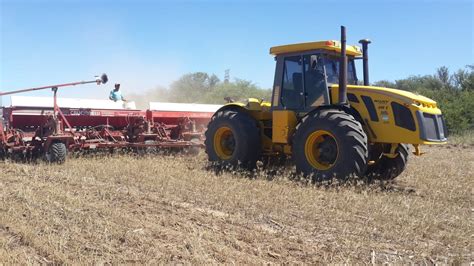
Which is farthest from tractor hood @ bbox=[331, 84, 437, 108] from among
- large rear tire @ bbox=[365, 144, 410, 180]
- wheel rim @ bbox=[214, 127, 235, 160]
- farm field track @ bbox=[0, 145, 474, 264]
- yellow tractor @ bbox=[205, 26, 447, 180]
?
wheel rim @ bbox=[214, 127, 235, 160]

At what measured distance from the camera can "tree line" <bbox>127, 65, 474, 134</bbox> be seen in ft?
66.3

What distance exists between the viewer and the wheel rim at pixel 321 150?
7.14 m

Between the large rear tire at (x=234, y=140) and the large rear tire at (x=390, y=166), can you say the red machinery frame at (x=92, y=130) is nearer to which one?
the large rear tire at (x=234, y=140)

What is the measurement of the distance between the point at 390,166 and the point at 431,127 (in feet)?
3.71

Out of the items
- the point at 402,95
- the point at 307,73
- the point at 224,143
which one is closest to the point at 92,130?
the point at 224,143

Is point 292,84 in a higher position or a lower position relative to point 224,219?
higher

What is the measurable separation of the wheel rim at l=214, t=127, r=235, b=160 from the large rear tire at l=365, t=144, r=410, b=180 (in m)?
2.48

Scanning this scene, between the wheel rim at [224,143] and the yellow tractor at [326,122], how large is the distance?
0.06ft

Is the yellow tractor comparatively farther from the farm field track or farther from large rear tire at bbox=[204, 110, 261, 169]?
the farm field track

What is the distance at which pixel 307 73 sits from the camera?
7754mm

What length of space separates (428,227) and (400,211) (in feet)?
2.19

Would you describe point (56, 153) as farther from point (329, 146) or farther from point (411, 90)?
point (411, 90)

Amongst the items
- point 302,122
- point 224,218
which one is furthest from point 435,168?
point 224,218

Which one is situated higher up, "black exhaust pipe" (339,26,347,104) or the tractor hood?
"black exhaust pipe" (339,26,347,104)
